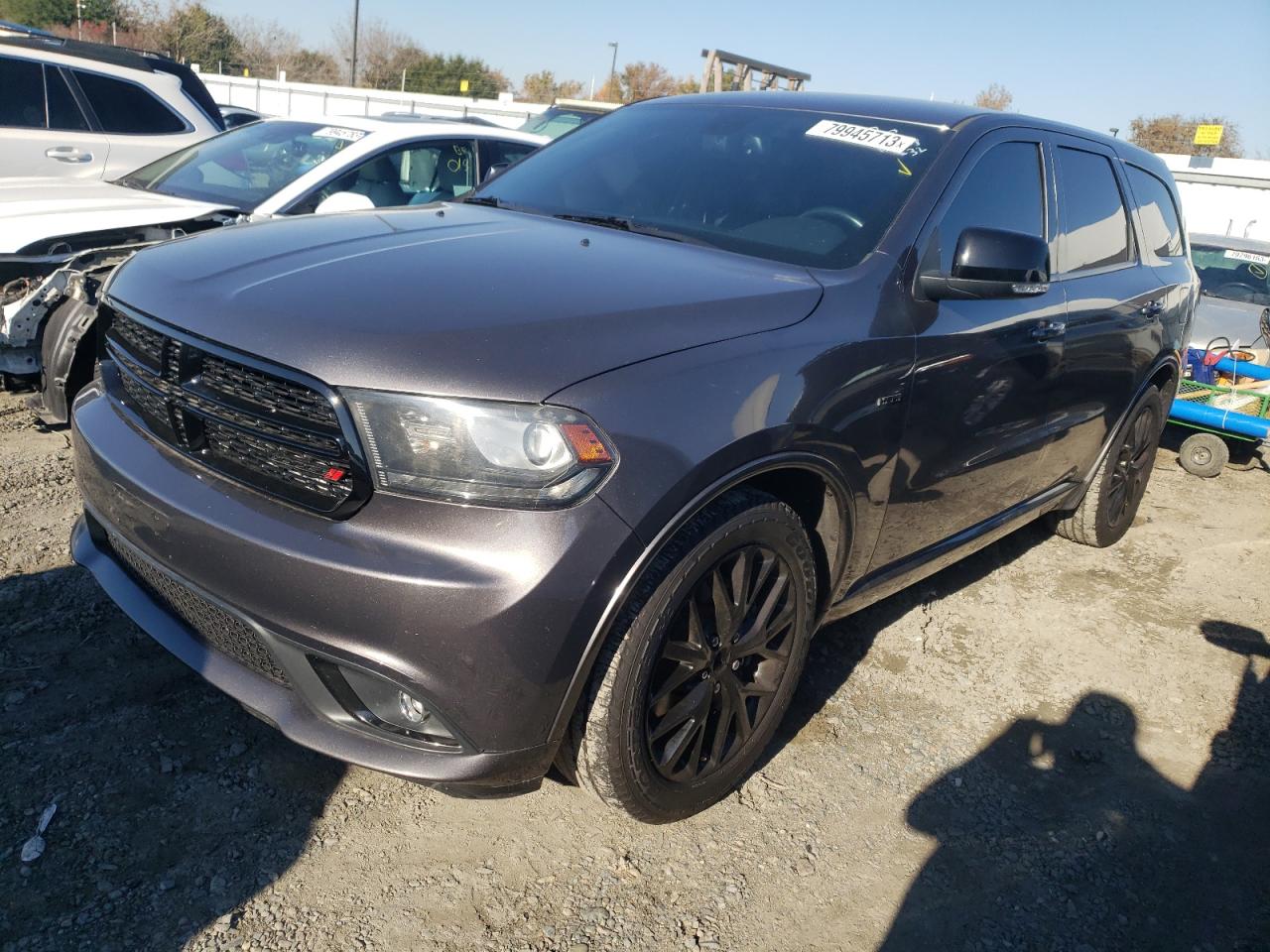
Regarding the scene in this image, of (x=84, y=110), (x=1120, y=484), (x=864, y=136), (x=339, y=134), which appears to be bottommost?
(x=1120, y=484)

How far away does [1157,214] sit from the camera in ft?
15.6

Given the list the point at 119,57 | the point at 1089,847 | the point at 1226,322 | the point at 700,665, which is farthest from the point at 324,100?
the point at 1089,847

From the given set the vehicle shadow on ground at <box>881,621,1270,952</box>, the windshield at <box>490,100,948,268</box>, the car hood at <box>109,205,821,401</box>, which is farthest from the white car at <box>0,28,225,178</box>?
the vehicle shadow on ground at <box>881,621,1270,952</box>

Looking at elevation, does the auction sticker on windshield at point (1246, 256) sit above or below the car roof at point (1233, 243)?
below

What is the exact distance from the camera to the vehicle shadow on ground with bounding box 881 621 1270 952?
247 cm

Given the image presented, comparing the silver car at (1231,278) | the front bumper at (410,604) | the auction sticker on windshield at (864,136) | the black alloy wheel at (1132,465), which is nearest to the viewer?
the front bumper at (410,604)

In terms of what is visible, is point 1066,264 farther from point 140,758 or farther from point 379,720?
point 140,758

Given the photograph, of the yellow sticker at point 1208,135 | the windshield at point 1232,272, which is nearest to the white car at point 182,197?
the windshield at point 1232,272

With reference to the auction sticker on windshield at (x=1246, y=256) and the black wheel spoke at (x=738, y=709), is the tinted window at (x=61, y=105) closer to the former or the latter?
the black wheel spoke at (x=738, y=709)

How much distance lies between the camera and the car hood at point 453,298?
202cm

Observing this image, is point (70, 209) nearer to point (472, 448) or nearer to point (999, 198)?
point (472, 448)

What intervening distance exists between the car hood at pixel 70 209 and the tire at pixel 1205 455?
6.39 metres

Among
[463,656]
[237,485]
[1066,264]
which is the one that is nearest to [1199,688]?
[1066,264]

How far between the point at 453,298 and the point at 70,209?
395cm
